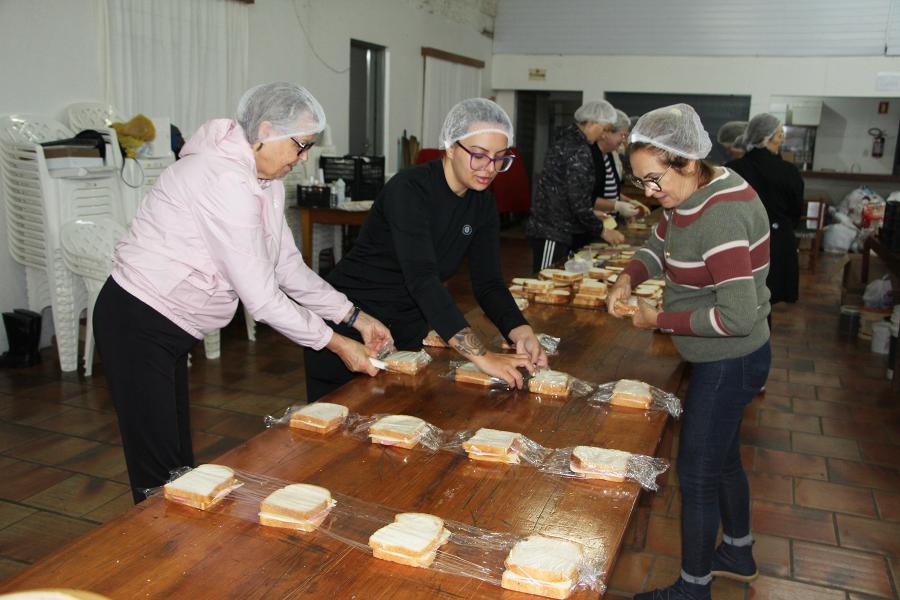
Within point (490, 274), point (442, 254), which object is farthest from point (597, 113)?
point (442, 254)

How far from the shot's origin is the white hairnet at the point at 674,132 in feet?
6.49

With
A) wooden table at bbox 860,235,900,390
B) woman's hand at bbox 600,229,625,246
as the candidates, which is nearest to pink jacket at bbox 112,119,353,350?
woman's hand at bbox 600,229,625,246

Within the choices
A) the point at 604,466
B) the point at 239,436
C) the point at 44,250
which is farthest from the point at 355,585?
the point at 44,250

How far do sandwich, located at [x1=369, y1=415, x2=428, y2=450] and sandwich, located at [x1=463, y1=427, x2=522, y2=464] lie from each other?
117 mm

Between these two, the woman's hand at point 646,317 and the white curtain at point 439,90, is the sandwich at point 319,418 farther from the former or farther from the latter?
the white curtain at point 439,90

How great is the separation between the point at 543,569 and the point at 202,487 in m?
0.64

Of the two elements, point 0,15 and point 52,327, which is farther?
point 52,327

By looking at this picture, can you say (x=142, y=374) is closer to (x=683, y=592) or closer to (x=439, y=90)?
(x=683, y=592)

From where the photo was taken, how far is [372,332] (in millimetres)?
2340

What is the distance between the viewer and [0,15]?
14.4 ft

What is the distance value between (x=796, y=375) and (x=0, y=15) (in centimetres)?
528

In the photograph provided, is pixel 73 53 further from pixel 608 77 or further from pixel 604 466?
pixel 608 77

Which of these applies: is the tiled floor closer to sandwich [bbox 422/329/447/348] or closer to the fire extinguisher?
sandwich [bbox 422/329/447/348]

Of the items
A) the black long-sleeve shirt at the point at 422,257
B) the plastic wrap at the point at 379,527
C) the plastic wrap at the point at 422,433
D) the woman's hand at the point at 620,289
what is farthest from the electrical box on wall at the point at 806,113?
the plastic wrap at the point at 379,527
